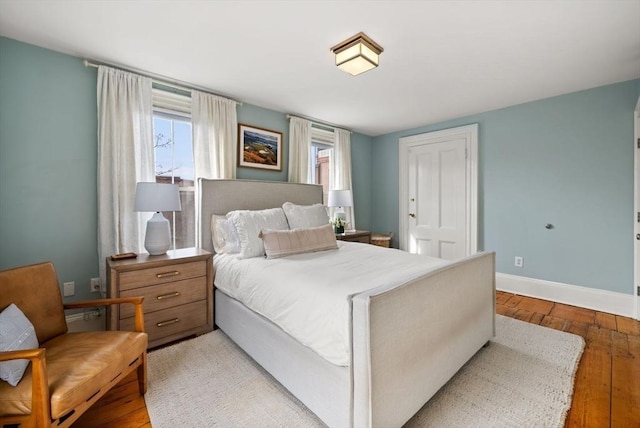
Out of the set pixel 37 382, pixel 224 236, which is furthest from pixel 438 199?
pixel 37 382

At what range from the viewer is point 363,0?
5.59ft

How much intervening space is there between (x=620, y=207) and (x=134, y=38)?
15.9 feet

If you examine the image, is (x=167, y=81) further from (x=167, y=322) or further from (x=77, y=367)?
(x=77, y=367)

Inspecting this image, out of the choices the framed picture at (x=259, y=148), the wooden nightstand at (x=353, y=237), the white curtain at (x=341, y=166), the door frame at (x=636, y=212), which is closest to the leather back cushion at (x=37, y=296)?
the framed picture at (x=259, y=148)

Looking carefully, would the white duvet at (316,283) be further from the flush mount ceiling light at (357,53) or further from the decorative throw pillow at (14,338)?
the flush mount ceiling light at (357,53)

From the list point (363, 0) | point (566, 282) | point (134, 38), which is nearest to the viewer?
point (363, 0)

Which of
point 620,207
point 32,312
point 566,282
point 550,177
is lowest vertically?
point 566,282

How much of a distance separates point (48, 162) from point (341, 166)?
11.3ft

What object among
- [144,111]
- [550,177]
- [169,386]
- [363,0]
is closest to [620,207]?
[550,177]

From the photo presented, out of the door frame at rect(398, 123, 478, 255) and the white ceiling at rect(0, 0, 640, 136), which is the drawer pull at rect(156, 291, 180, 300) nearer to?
the white ceiling at rect(0, 0, 640, 136)

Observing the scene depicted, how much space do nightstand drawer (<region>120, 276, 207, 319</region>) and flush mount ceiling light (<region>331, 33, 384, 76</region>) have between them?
86.4 inches

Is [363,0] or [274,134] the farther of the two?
[274,134]

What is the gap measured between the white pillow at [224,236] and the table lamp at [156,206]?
0.44 m

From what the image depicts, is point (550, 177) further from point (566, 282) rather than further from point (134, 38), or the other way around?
point (134, 38)
